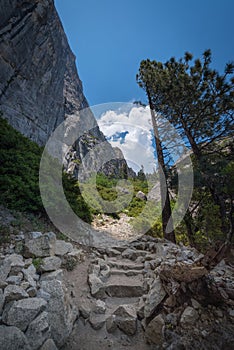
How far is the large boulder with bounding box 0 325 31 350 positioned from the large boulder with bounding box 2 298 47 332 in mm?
92

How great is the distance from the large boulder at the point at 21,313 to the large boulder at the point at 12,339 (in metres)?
0.09

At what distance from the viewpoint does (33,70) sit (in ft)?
57.8

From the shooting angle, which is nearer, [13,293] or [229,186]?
[13,293]

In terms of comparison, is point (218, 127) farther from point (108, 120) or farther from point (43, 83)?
point (43, 83)

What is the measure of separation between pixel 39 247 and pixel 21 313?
143 centimetres

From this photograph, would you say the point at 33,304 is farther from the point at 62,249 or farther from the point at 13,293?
the point at 62,249

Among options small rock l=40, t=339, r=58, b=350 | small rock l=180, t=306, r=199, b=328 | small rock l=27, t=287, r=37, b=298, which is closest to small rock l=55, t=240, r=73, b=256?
small rock l=27, t=287, r=37, b=298

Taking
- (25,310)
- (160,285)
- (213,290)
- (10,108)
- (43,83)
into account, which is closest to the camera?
(25,310)

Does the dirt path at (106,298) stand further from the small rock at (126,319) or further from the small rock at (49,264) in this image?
the small rock at (49,264)

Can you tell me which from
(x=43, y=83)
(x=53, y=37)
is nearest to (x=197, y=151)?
(x=43, y=83)

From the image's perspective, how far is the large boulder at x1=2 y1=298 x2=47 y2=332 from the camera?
1.90 metres

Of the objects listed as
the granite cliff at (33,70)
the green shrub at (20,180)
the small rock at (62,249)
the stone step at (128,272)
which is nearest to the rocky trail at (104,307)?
the small rock at (62,249)

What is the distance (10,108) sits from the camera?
14.4m

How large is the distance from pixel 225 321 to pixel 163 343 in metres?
0.84
